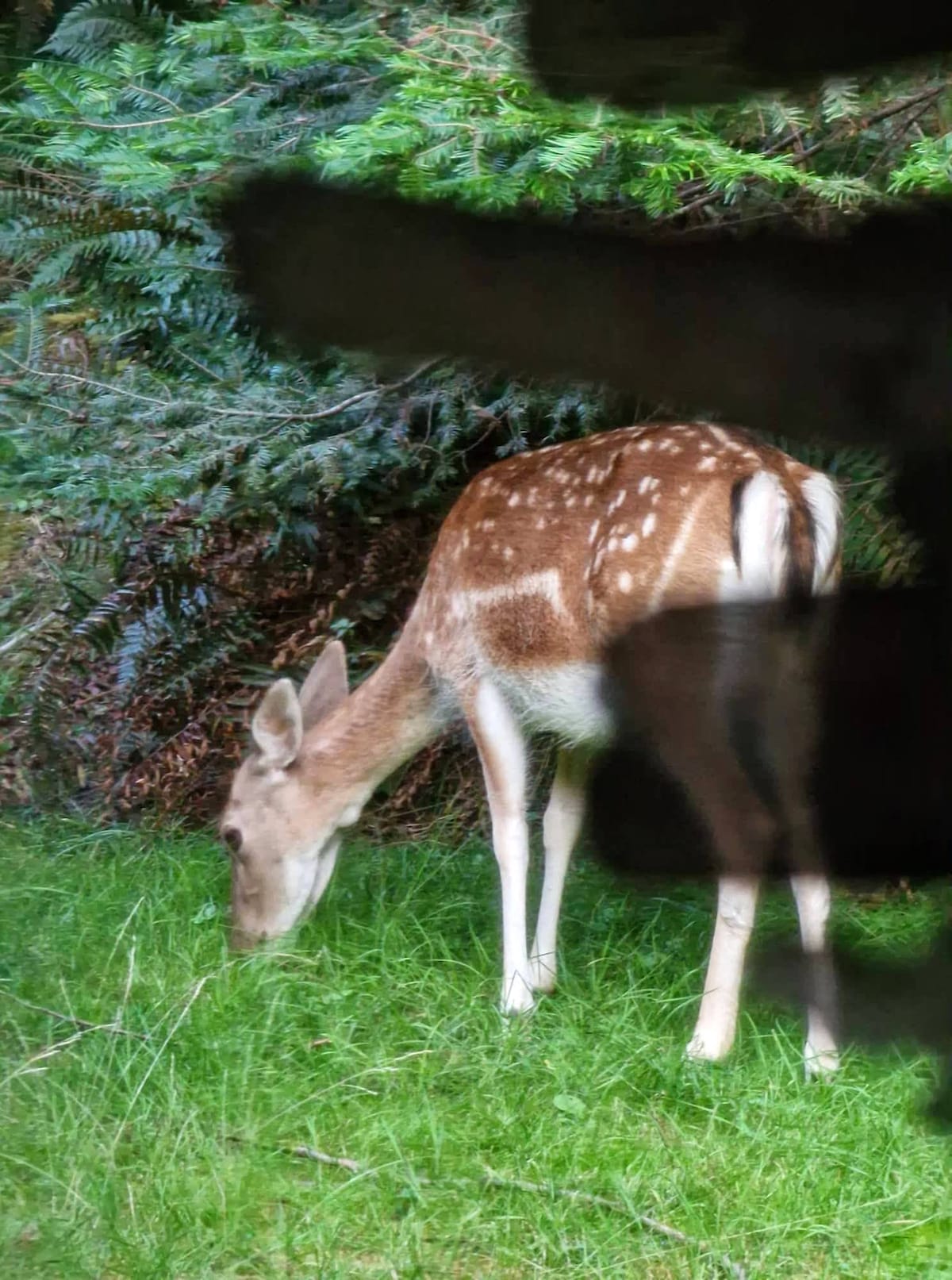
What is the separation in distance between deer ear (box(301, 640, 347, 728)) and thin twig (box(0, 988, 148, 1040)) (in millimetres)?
1196

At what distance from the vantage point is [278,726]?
10.1 ft

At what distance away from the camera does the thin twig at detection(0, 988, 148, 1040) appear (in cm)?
184

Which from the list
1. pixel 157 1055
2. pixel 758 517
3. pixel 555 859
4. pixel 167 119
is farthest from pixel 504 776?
pixel 167 119

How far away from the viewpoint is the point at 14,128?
1346mm

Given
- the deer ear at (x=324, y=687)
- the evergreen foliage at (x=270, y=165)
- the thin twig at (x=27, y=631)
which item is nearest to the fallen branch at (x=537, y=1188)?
the evergreen foliage at (x=270, y=165)

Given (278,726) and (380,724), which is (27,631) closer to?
(278,726)

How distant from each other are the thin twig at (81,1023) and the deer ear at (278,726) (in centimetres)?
97

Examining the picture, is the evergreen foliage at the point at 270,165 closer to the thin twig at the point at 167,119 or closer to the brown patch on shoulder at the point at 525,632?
the thin twig at the point at 167,119

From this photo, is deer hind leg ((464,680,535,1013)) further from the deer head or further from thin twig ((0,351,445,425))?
thin twig ((0,351,445,425))

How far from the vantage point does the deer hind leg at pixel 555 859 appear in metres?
2.90

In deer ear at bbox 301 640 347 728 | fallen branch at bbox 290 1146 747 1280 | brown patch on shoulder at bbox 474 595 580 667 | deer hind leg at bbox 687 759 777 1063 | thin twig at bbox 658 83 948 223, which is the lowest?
deer ear at bbox 301 640 347 728

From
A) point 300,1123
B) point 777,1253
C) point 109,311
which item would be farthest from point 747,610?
point 300,1123

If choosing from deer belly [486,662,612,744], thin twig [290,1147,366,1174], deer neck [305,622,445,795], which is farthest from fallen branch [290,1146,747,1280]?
deer neck [305,622,445,795]

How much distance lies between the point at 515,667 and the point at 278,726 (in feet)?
1.71
